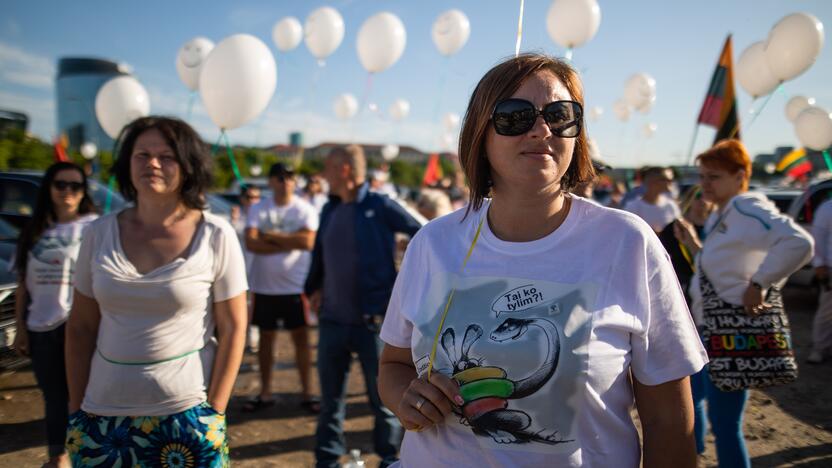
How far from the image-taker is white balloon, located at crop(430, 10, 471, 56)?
9117 millimetres

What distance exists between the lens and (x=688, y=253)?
10.2 feet

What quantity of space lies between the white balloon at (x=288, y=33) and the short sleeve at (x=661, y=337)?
30.8ft

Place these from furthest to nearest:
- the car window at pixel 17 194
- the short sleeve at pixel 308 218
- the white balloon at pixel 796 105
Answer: the white balloon at pixel 796 105 < the car window at pixel 17 194 < the short sleeve at pixel 308 218

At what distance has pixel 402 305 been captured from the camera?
143cm

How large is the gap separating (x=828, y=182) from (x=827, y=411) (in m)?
4.69

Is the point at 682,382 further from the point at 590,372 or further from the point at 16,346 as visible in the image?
the point at 16,346

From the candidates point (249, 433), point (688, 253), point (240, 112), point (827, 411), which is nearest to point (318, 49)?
point (240, 112)

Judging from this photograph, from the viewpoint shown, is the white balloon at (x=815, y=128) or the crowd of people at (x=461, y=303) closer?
the crowd of people at (x=461, y=303)

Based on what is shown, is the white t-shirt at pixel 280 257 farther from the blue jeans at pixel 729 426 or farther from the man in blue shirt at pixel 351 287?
the blue jeans at pixel 729 426

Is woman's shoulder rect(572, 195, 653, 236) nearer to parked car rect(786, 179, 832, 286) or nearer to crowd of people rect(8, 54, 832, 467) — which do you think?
crowd of people rect(8, 54, 832, 467)

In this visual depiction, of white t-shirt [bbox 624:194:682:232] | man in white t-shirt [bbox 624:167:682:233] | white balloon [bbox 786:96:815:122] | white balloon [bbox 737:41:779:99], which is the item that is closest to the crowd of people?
man in white t-shirt [bbox 624:167:682:233]

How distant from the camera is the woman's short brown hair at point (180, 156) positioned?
2145mm

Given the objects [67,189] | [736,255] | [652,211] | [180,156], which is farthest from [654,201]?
[67,189]

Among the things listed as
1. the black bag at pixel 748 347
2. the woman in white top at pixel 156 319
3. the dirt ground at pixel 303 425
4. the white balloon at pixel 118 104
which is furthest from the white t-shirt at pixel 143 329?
the white balloon at pixel 118 104
